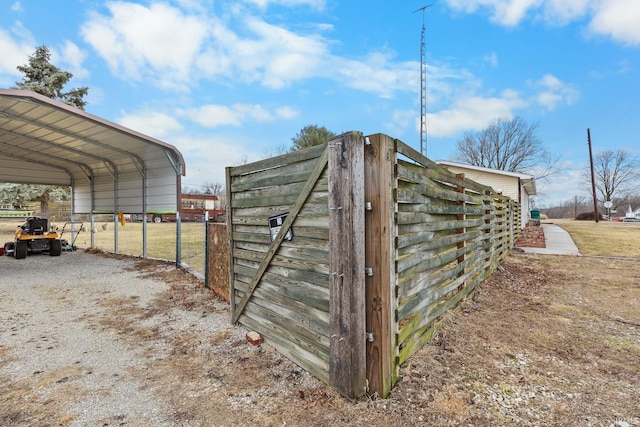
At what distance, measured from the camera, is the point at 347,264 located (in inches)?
80.0

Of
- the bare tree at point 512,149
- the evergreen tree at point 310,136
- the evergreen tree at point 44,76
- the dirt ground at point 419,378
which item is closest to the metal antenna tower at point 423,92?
the evergreen tree at point 310,136

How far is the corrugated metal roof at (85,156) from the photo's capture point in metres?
5.70

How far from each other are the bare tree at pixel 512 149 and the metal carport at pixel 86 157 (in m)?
32.2

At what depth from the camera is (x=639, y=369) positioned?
96.7 inches

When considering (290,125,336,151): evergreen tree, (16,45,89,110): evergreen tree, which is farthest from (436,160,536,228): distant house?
(16,45,89,110): evergreen tree

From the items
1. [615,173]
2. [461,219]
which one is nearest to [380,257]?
[461,219]

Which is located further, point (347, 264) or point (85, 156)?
point (85, 156)

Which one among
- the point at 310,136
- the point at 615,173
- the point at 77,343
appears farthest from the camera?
the point at 615,173

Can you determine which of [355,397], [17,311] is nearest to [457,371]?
[355,397]

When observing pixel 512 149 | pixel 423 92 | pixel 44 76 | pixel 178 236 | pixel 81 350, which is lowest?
pixel 81 350

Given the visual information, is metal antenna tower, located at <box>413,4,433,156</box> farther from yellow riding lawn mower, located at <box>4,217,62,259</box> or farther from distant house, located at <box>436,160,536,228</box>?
yellow riding lawn mower, located at <box>4,217,62,259</box>

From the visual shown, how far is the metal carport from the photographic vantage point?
5715mm

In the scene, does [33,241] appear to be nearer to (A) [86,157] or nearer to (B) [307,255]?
(A) [86,157]

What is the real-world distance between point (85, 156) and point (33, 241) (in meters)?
2.90
